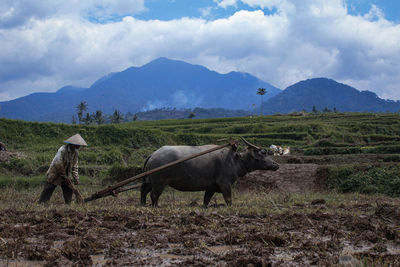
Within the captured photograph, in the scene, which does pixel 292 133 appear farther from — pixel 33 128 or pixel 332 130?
pixel 33 128

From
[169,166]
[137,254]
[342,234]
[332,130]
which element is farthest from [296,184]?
[332,130]

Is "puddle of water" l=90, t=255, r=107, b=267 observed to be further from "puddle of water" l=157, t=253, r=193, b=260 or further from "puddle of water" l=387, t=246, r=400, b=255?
"puddle of water" l=387, t=246, r=400, b=255

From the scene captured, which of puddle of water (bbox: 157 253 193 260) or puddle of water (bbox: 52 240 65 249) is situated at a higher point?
puddle of water (bbox: 52 240 65 249)

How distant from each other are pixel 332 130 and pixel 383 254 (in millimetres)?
39018

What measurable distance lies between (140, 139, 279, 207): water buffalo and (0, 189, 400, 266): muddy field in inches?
68.5

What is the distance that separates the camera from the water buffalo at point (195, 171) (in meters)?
9.77

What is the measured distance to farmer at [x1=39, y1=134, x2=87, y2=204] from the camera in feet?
31.2

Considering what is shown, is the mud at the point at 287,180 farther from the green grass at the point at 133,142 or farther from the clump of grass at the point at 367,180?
the green grass at the point at 133,142

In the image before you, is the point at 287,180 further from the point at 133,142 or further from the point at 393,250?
the point at 133,142

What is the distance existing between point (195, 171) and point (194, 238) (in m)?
4.20

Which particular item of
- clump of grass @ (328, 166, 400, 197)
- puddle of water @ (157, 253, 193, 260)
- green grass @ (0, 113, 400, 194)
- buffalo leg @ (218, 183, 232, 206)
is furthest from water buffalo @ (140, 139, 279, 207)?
clump of grass @ (328, 166, 400, 197)

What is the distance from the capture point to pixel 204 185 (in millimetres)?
10055

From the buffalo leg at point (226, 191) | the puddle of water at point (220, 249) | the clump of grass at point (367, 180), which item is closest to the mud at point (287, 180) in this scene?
the clump of grass at point (367, 180)

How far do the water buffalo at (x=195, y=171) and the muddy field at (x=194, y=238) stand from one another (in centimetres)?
174
